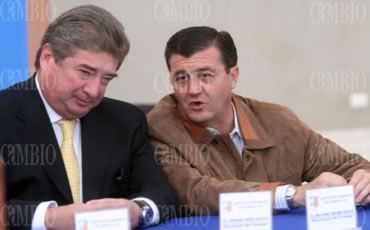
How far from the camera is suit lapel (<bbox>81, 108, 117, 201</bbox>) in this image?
223cm

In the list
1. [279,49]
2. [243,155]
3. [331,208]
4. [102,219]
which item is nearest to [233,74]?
[243,155]

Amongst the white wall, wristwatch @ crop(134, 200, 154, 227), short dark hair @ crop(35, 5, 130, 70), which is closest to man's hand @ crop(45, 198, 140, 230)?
wristwatch @ crop(134, 200, 154, 227)

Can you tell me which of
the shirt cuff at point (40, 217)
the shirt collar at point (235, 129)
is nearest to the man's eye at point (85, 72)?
the shirt cuff at point (40, 217)

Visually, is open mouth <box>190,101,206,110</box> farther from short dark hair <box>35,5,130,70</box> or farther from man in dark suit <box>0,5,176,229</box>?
short dark hair <box>35,5,130,70</box>

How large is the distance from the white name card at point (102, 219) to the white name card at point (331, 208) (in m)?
0.55

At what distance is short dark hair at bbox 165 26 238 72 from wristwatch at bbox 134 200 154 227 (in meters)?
0.65

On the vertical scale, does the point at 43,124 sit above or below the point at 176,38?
below

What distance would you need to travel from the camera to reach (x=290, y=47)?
189 inches

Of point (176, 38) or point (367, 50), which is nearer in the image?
point (176, 38)

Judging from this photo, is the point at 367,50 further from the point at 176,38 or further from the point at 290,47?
the point at 176,38

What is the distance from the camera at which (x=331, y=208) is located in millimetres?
1927

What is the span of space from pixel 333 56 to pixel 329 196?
3.12 metres

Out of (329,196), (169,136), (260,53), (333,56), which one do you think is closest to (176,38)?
(169,136)

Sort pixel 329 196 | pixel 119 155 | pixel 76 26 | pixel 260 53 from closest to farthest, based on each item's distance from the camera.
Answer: pixel 329 196 < pixel 76 26 < pixel 119 155 < pixel 260 53
